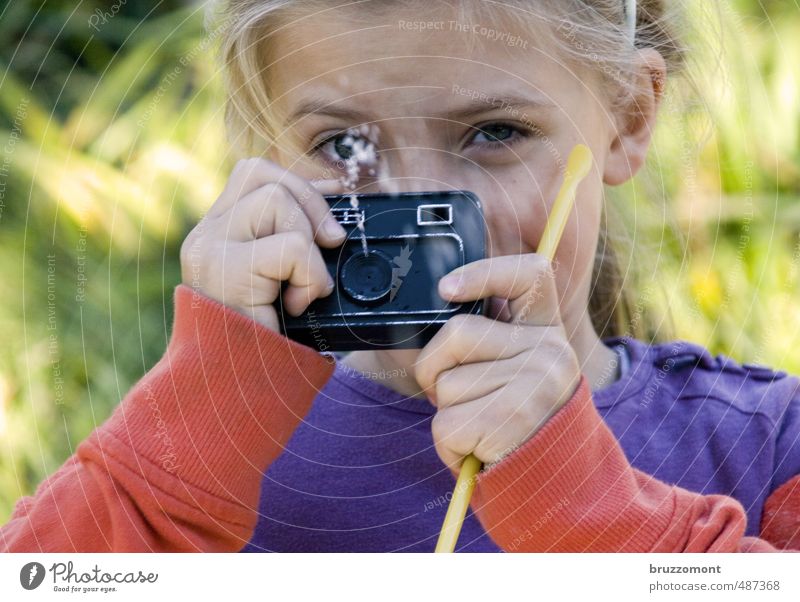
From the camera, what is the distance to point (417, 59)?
570mm

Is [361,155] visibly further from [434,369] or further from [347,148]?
[434,369]

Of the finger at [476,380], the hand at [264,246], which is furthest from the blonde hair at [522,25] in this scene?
the finger at [476,380]

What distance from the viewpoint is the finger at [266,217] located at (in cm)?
55

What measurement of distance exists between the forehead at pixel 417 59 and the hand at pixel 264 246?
0.07 metres

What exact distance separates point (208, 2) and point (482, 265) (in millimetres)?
277

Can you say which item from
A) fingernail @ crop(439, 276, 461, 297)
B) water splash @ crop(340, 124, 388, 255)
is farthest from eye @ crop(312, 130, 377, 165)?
fingernail @ crop(439, 276, 461, 297)

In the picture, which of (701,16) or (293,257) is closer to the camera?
(293,257)

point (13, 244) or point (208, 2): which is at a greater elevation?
point (208, 2)

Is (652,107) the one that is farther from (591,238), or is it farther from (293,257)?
(293,257)

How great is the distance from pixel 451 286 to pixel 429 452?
156mm

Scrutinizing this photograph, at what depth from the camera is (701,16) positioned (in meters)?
0.71

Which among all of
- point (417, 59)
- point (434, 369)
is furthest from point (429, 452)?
point (417, 59)

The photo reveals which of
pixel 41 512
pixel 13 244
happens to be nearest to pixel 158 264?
pixel 13 244
